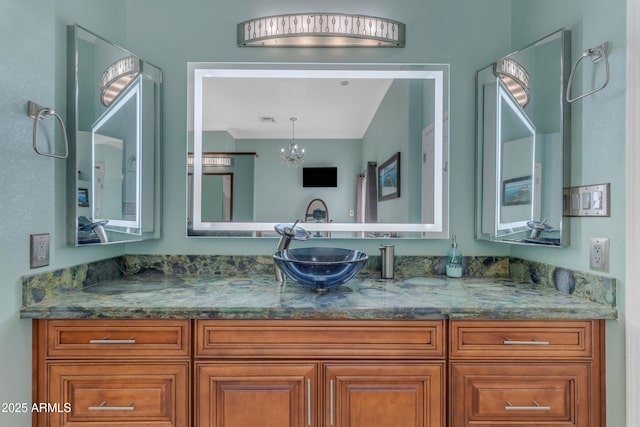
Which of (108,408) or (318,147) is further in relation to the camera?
(318,147)

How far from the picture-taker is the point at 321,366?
1.23 m

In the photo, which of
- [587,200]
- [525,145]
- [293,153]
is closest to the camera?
[587,200]

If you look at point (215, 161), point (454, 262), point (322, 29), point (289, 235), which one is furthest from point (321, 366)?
point (322, 29)

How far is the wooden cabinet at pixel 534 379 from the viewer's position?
48.3 inches

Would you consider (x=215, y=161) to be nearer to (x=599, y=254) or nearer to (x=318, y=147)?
(x=318, y=147)

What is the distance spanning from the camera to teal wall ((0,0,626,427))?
1191 millimetres

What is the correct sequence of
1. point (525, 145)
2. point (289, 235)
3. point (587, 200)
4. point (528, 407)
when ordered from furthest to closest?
point (289, 235) → point (525, 145) → point (587, 200) → point (528, 407)

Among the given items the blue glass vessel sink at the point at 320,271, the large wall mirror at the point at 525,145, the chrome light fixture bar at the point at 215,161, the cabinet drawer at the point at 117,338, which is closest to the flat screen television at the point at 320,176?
the chrome light fixture bar at the point at 215,161

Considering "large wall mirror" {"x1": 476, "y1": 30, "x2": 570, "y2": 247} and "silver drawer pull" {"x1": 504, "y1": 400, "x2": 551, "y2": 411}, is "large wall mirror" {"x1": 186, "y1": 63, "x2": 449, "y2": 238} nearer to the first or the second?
"large wall mirror" {"x1": 476, "y1": 30, "x2": 570, "y2": 247}

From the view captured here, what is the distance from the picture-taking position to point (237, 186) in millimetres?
1833

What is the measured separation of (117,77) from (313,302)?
4.49 feet

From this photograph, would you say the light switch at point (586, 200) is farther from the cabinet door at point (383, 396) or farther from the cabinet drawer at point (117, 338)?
the cabinet drawer at point (117, 338)

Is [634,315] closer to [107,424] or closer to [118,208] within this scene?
[107,424]

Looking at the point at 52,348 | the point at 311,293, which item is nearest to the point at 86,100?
the point at 52,348
